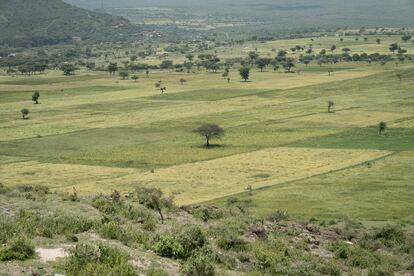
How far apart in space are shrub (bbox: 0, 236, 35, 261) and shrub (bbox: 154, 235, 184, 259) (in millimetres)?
4608

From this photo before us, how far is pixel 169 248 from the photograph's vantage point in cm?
2503

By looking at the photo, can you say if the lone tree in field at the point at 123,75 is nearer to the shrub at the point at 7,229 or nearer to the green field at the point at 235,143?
the green field at the point at 235,143

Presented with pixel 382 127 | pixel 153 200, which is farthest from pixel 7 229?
pixel 382 127

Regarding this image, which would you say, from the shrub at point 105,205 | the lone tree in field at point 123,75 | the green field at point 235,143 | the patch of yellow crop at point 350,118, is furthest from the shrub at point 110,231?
the lone tree in field at point 123,75

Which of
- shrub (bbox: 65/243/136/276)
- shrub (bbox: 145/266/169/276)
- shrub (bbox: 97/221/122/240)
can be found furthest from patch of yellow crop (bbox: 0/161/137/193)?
shrub (bbox: 145/266/169/276)

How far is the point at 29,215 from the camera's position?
2828 cm

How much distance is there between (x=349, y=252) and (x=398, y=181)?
27404 millimetres

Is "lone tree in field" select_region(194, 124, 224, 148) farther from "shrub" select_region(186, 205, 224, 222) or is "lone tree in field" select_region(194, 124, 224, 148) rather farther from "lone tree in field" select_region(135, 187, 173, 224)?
"shrub" select_region(186, 205, 224, 222)

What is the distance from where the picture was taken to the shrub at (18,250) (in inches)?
853

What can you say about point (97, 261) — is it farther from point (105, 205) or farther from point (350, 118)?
point (350, 118)

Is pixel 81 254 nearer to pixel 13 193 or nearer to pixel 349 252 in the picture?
pixel 349 252

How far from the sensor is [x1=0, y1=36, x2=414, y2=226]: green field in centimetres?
5309

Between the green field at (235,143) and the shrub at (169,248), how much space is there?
68.6 ft

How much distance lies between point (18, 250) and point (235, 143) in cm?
5660
